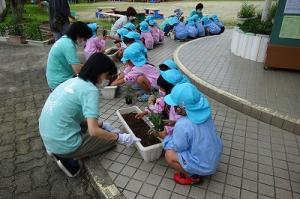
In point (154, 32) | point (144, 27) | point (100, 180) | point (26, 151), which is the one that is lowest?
point (26, 151)

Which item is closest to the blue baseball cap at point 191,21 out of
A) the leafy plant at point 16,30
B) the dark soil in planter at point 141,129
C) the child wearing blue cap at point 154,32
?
the child wearing blue cap at point 154,32

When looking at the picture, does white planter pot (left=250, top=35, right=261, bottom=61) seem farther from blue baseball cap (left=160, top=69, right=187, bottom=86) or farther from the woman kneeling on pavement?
the woman kneeling on pavement

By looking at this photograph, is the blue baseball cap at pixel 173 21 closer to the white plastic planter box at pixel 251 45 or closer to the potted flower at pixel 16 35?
the white plastic planter box at pixel 251 45

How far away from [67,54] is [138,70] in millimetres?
1283

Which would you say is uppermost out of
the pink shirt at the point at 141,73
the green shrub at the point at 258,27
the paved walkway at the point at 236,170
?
the green shrub at the point at 258,27

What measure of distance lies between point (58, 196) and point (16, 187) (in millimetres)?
551

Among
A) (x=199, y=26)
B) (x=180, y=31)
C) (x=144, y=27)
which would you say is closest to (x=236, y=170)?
(x=144, y=27)

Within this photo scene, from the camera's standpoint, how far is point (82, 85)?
9.29 feet

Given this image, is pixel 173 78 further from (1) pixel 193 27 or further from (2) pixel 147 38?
(1) pixel 193 27

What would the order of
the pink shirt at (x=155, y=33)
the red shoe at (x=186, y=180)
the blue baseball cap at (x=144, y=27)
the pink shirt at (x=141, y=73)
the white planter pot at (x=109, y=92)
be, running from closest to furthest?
the red shoe at (x=186, y=180) < the pink shirt at (x=141, y=73) < the white planter pot at (x=109, y=92) < the blue baseball cap at (x=144, y=27) < the pink shirt at (x=155, y=33)

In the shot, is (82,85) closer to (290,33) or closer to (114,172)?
(114,172)

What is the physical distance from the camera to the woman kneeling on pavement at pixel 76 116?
2.79 meters

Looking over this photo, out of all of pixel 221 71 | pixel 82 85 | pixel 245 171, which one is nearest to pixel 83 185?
pixel 82 85

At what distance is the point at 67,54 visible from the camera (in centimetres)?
421
